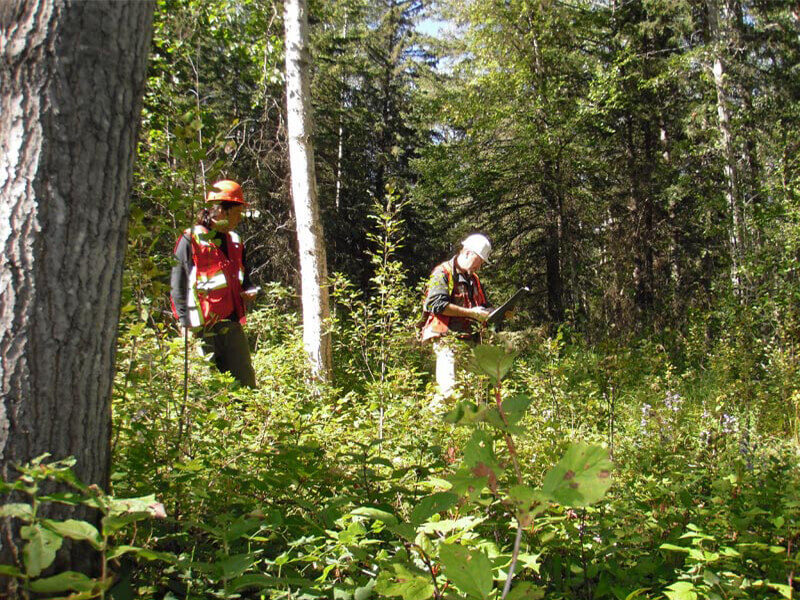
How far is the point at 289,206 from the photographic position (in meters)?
11.8

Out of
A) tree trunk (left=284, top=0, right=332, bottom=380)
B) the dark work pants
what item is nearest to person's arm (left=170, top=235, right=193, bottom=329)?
the dark work pants

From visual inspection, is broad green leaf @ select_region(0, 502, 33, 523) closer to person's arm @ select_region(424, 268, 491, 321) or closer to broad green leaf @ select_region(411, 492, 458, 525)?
broad green leaf @ select_region(411, 492, 458, 525)

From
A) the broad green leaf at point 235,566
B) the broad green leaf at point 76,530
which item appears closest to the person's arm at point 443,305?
the broad green leaf at point 235,566

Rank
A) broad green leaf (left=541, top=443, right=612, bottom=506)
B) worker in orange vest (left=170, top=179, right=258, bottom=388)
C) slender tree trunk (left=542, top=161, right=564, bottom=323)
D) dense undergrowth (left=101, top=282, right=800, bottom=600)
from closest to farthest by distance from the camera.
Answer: broad green leaf (left=541, top=443, right=612, bottom=506), dense undergrowth (left=101, top=282, right=800, bottom=600), worker in orange vest (left=170, top=179, right=258, bottom=388), slender tree trunk (left=542, top=161, right=564, bottom=323)

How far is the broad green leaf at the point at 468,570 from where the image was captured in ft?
3.61

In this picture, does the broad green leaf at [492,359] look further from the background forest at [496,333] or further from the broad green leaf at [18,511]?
the broad green leaf at [18,511]

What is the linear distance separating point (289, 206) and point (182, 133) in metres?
9.82

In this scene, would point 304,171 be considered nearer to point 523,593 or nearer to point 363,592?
point 363,592

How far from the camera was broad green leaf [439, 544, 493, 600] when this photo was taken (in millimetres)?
1102

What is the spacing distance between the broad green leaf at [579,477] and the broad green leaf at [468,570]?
241 millimetres

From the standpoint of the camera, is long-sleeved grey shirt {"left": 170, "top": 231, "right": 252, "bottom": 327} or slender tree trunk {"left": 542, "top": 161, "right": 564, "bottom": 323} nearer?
long-sleeved grey shirt {"left": 170, "top": 231, "right": 252, "bottom": 327}

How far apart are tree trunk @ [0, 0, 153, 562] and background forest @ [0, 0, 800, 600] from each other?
289 mm

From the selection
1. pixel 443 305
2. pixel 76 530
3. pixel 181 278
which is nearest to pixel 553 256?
pixel 443 305

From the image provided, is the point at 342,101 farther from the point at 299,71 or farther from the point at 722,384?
the point at 722,384
